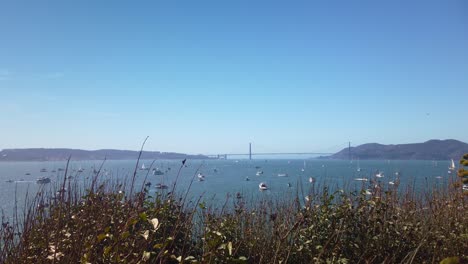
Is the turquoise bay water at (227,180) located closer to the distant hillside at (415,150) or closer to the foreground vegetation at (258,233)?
the foreground vegetation at (258,233)

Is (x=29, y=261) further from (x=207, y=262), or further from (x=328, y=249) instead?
(x=328, y=249)

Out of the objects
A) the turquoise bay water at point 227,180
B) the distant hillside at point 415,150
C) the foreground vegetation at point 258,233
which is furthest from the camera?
the distant hillside at point 415,150

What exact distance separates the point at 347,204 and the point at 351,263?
0.64m

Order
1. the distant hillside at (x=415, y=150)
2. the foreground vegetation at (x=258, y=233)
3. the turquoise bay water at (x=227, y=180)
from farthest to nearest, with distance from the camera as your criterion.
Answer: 1. the distant hillside at (x=415, y=150)
2. the turquoise bay water at (x=227, y=180)
3. the foreground vegetation at (x=258, y=233)

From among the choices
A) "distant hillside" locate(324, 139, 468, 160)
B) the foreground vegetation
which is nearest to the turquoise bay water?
the foreground vegetation

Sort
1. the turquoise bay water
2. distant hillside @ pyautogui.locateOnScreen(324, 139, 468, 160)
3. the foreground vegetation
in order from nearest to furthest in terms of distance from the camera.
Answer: the foreground vegetation → the turquoise bay water → distant hillside @ pyautogui.locateOnScreen(324, 139, 468, 160)

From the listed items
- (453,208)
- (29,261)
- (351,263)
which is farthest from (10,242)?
(453,208)

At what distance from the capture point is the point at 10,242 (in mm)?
3316

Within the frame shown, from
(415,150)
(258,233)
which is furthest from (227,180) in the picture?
(415,150)

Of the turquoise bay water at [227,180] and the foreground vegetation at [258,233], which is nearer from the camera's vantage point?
the foreground vegetation at [258,233]

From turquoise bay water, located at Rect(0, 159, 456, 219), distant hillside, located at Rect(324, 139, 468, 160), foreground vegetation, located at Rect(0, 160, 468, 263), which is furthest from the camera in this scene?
distant hillside, located at Rect(324, 139, 468, 160)

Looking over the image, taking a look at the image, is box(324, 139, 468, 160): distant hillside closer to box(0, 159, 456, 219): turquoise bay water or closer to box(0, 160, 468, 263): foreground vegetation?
box(0, 159, 456, 219): turquoise bay water

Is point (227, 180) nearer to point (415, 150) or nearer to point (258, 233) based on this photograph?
point (258, 233)

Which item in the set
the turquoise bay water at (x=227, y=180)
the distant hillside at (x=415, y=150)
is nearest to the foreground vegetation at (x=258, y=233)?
the turquoise bay water at (x=227, y=180)
